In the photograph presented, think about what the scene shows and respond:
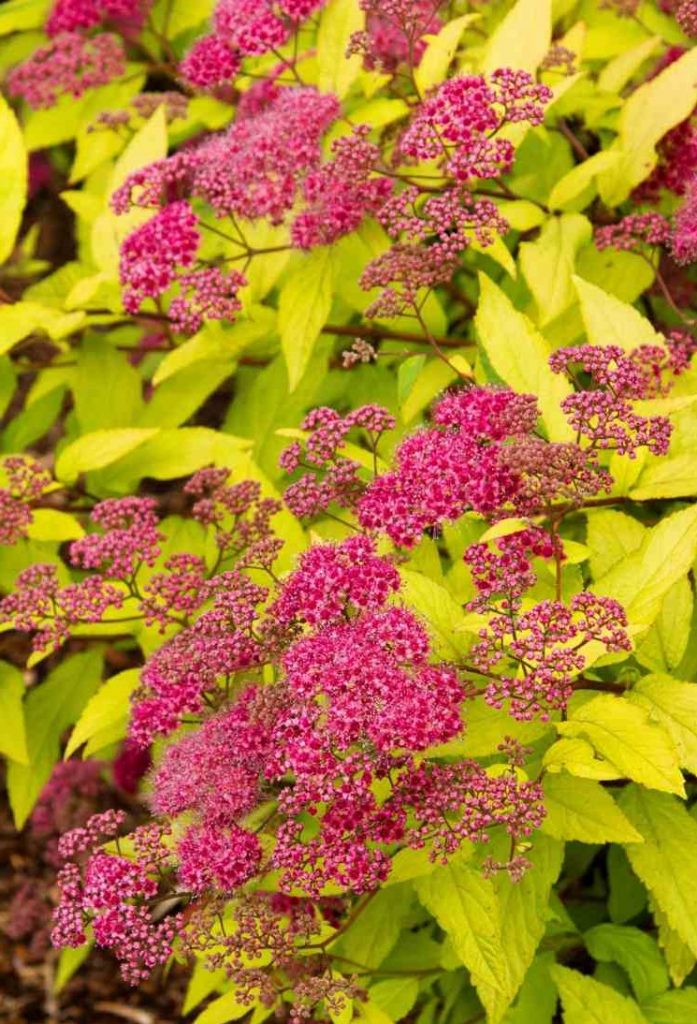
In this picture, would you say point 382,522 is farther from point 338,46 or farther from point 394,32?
point 394,32

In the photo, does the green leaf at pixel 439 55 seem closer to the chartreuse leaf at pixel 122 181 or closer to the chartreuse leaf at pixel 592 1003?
the chartreuse leaf at pixel 122 181

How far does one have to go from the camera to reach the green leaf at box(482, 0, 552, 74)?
10.5 feet

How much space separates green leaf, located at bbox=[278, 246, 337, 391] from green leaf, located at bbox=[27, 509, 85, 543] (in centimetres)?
66

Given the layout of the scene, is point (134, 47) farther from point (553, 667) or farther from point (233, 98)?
point (553, 667)

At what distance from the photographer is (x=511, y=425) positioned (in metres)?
2.54

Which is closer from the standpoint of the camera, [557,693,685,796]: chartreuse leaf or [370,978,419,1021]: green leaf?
[557,693,685,796]: chartreuse leaf

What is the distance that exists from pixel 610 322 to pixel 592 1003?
145cm

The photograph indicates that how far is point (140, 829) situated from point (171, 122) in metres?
2.57

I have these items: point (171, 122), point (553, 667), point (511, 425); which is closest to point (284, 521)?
point (511, 425)

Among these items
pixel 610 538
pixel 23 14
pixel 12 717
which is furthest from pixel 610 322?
pixel 23 14

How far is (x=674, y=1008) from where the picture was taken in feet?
10.1

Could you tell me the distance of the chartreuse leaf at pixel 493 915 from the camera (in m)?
2.55

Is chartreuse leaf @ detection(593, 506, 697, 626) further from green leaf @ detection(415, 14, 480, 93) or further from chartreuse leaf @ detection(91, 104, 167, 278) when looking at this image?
chartreuse leaf @ detection(91, 104, 167, 278)

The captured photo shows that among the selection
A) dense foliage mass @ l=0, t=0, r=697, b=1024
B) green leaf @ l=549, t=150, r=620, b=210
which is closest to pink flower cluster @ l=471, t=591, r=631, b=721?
dense foliage mass @ l=0, t=0, r=697, b=1024
